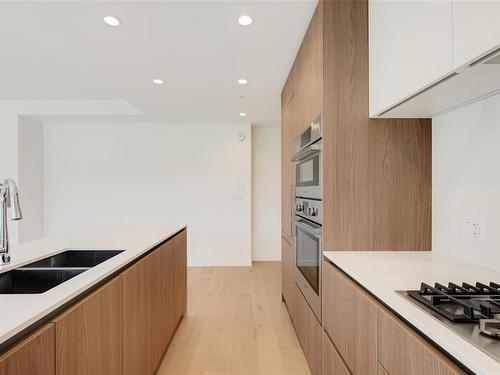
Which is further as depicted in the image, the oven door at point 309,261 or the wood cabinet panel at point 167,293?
the wood cabinet panel at point 167,293

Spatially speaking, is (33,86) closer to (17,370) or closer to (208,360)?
(208,360)

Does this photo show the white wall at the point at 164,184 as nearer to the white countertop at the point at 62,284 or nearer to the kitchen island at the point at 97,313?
the white countertop at the point at 62,284

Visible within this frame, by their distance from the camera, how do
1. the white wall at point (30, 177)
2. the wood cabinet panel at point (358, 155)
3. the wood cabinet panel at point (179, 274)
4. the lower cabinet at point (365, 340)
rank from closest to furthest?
1. the lower cabinet at point (365, 340)
2. the wood cabinet panel at point (358, 155)
3. the wood cabinet panel at point (179, 274)
4. the white wall at point (30, 177)

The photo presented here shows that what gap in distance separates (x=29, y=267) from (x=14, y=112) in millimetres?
3903

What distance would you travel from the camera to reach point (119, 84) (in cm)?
321

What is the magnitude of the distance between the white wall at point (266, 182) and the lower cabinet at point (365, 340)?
12.0 ft

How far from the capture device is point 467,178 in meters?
1.46

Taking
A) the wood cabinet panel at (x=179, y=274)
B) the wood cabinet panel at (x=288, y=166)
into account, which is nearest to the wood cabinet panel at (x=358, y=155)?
the wood cabinet panel at (x=288, y=166)

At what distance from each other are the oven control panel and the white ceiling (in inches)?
46.1

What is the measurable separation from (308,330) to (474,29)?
1.79m

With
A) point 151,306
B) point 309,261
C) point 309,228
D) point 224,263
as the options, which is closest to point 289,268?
point 309,261

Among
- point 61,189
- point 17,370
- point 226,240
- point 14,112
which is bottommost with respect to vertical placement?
point 226,240

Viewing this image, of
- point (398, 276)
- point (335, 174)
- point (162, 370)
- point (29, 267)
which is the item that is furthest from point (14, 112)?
point (398, 276)

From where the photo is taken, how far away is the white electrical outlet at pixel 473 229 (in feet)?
4.51
